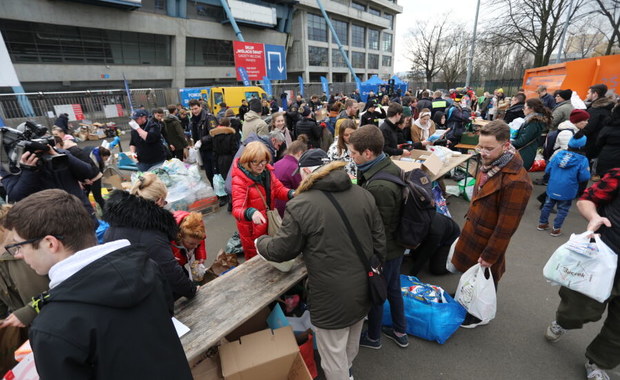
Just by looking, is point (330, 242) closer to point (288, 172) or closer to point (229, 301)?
point (229, 301)

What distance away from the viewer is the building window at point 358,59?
44.5m

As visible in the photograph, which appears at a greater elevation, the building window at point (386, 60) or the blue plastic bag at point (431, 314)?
the building window at point (386, 60)

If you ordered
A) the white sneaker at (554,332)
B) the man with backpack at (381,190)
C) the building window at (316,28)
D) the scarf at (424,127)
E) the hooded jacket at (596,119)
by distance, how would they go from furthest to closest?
the building window at (316,28)
the scarf at (424,127)
the hooded jacket at (596,119)
the white sneaker at (554,332)
the man with backpack at (381,190)

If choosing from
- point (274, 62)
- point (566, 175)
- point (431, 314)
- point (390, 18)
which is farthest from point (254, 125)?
point (390, 18)

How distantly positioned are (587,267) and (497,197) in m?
0.72

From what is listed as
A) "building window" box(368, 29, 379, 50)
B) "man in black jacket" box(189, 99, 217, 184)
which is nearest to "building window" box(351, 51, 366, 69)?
"building window" box(368, 29, 379, 50)

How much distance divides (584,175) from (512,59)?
43.9 metres

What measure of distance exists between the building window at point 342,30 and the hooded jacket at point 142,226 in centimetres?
4536

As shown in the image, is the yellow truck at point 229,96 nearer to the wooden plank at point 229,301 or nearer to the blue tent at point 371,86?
the blue tent at point 371,86

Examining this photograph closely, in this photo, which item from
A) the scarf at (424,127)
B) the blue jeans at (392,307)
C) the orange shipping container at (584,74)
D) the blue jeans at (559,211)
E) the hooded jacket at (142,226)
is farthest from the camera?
the orange shipping container at (584,74)

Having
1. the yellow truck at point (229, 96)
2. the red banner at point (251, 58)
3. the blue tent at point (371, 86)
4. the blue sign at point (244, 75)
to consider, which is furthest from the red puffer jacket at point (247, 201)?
the blue tent at point (371, 86)

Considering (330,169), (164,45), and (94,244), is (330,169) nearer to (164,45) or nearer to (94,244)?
(94,244)

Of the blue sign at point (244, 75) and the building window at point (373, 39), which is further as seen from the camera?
the building window at point (373, 39)

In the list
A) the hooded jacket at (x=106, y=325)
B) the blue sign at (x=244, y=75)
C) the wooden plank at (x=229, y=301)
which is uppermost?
the blue sign at (x=244, y=75)
